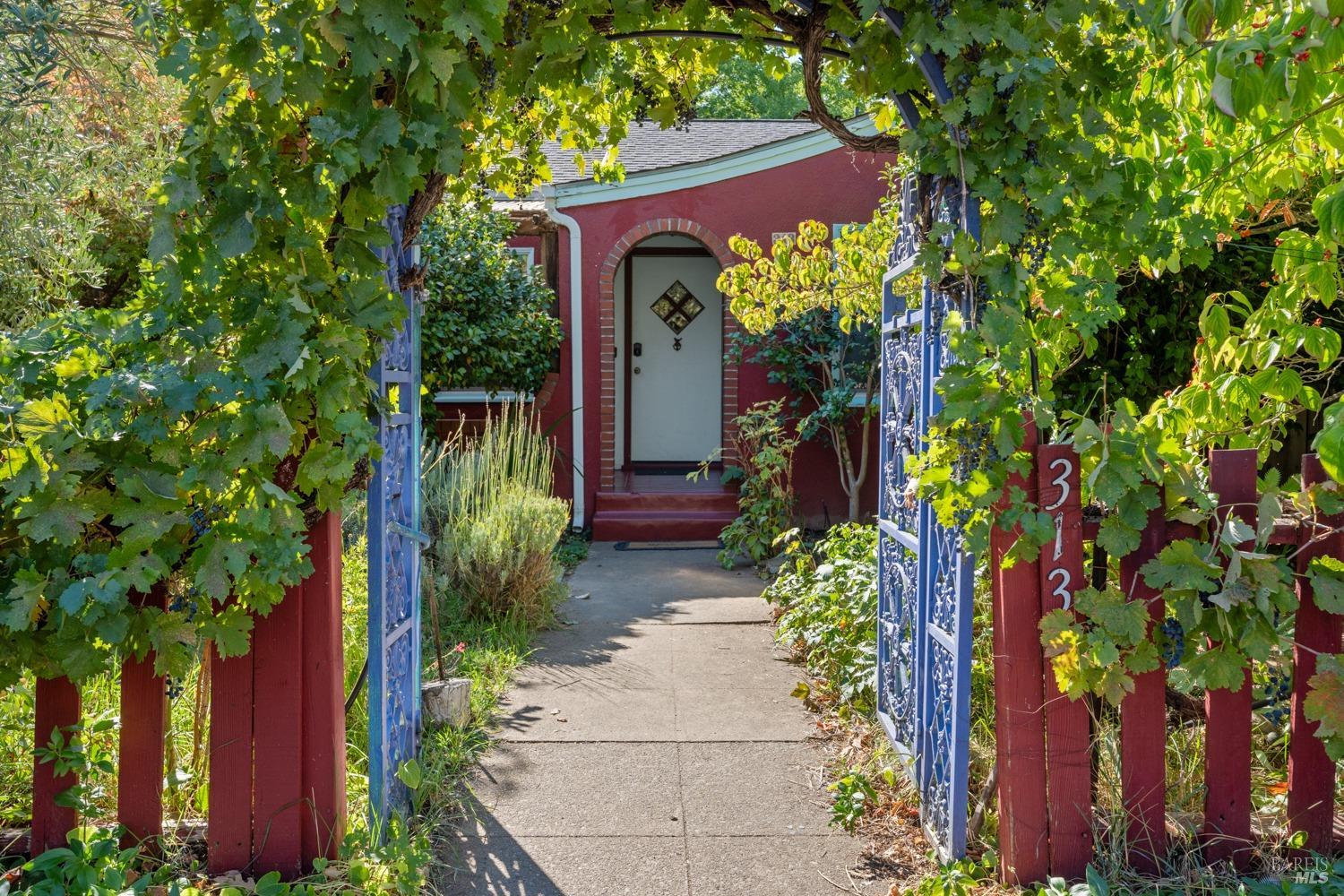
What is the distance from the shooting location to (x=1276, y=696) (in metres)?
2.77

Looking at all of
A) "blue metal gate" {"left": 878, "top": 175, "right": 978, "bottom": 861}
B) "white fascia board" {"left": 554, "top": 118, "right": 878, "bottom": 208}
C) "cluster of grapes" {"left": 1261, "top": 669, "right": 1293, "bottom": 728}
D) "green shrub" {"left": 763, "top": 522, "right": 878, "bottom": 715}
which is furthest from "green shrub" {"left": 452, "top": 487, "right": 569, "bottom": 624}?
"white fascia board" {"left": 554, "top": 118, "right": 878, "bottom": 208}

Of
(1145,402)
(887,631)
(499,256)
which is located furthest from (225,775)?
(499,256)

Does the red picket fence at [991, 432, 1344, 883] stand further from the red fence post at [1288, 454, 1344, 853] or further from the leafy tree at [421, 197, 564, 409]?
the leafy tree at [421, 197, 564, 409]

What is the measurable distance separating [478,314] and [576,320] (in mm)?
1053

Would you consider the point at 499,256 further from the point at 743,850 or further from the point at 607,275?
the point at 743,850

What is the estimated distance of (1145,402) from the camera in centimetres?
634

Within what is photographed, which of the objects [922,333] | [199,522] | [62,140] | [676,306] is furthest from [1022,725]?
[676,306]

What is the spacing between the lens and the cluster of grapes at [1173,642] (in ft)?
8.45

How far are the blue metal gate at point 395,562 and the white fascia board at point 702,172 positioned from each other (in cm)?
612

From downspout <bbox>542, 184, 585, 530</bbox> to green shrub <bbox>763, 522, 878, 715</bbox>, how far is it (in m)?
3.98

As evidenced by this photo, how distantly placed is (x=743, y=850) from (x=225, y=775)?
61.2 inches

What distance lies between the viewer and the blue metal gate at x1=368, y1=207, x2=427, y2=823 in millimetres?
2982

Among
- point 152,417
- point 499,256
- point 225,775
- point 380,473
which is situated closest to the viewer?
point 152,417

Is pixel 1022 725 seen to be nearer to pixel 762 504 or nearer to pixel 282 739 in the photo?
pixel 282 739
